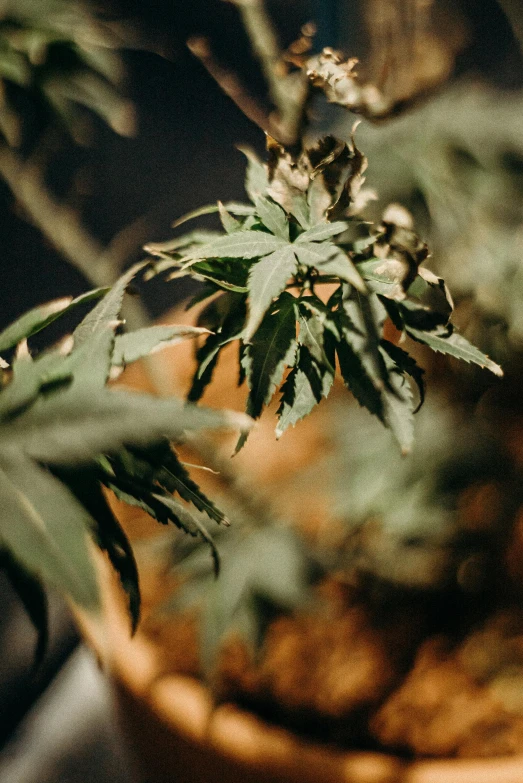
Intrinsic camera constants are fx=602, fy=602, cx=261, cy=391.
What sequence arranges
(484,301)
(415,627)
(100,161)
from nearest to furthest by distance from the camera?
(484,301) < (415,627) < (100,161)

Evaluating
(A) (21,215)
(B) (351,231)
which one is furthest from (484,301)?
(A) (21,215)

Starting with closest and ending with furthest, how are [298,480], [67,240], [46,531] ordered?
1. [46,531]
2. [67,240]
3. [298,480]

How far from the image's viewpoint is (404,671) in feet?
2.15

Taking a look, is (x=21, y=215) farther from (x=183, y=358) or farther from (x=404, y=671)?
(x=404, y=671)

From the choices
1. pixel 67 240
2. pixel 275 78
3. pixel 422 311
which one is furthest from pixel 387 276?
pixel 67 240

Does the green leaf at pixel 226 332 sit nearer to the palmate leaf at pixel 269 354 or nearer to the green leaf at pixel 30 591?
the palmate leaf at pixel 269 354

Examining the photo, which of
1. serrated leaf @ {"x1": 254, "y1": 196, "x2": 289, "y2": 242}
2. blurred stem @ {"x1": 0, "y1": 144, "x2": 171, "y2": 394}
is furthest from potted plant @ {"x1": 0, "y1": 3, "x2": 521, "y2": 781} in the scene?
blurred stem @ {"x1": 0, "y1": 144, "x2": 171, "y2": 394}

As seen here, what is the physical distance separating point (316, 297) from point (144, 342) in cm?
9

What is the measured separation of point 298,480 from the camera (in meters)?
0.74

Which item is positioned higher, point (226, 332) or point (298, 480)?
point (226, 332)

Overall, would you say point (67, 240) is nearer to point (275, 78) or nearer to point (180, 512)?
point (275, 78)

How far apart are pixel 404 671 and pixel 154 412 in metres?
0.56

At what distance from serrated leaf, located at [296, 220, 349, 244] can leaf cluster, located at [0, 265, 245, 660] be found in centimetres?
7

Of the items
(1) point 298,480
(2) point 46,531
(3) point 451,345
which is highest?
(2) point 46,531
